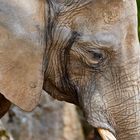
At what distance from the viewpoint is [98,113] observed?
14.6 ft

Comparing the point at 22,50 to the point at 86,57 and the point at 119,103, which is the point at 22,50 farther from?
the point at 119,103

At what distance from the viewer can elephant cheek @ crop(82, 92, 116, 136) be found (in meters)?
4.43

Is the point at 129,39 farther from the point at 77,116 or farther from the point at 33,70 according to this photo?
the point at 77,116

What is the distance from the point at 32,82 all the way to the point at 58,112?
3493 millimetres

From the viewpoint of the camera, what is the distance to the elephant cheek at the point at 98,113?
4.43 meters

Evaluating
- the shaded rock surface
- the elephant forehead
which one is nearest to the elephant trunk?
the elephant forehead

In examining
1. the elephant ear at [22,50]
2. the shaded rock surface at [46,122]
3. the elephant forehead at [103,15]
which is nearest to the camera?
the elephant ear at [22,50]

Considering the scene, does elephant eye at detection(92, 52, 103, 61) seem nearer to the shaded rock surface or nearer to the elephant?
the elephant

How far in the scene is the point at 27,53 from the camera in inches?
169

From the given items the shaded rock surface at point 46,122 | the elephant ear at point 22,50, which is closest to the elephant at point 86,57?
the elephant ear at point 22,50

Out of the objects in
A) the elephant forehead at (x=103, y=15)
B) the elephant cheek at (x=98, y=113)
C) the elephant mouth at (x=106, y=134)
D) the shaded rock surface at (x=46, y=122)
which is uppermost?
the elephant forehead at (x=103, y=15)

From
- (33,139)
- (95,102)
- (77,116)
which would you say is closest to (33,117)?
(33,139)

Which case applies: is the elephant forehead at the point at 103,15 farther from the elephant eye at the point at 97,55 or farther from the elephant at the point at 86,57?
the elephant eye at the point at 97,55

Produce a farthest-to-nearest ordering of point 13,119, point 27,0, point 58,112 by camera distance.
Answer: point 58,112 → point 13,119 → point 27,0
